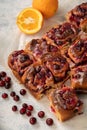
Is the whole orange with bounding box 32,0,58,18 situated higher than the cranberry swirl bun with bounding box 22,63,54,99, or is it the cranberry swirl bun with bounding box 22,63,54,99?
the whole orange with bounding box 32,0,58,18

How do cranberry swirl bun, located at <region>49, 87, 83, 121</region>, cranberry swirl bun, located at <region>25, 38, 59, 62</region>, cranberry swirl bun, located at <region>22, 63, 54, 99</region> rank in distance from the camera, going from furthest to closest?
cranberry swirl bun, located at <region>25, 38, 59, 62</region> → cranberry swirl bun, located at <region>22, 63, 54, 99</region> → cranberry swirl bun, located at <region>49, 87, 83, 121</region>

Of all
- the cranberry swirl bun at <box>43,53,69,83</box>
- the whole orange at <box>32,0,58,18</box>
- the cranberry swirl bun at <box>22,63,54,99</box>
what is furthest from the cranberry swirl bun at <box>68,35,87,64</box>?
the whole orange at <box>32,0,58,18</box>

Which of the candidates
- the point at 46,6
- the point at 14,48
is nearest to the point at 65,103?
the point at 14,48

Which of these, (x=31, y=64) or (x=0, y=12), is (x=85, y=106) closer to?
(x=31, y=64)

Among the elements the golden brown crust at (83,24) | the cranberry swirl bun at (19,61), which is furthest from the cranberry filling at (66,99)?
the golden brown crust at (83,24)

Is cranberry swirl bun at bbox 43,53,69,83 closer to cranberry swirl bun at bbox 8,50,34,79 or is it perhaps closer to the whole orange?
cranberry swirl bun at bbox 8,50,34,79
